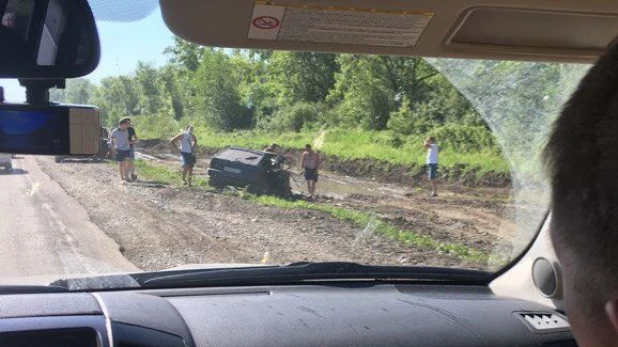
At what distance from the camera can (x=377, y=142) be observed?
599cm

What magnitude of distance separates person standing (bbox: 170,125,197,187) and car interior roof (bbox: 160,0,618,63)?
3535 millimetres

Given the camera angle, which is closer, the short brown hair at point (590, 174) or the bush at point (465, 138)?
the short brown hair at point (590, 174)

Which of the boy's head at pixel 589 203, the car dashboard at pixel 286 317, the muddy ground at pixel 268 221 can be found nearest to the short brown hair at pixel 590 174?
the boy's head at pixel 589 203

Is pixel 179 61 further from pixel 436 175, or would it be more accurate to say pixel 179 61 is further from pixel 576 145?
pixel 576 145

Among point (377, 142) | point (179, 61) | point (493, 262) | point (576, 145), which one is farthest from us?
point (377, 142)

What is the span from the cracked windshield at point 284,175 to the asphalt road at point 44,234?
2 centimetres

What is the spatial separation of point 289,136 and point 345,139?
1.44 ft

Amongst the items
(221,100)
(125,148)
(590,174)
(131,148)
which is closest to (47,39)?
(590,174)

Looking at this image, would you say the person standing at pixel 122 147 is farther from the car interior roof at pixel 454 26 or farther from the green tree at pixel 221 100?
the car interior roof at pixel 454 26

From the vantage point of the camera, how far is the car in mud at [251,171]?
621cm

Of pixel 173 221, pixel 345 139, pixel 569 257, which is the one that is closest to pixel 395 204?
pixel 345 139

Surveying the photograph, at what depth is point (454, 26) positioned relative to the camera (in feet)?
8.71

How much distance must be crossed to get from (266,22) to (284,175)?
390 centimetres

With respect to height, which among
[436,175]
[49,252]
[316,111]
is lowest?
[49,252]
